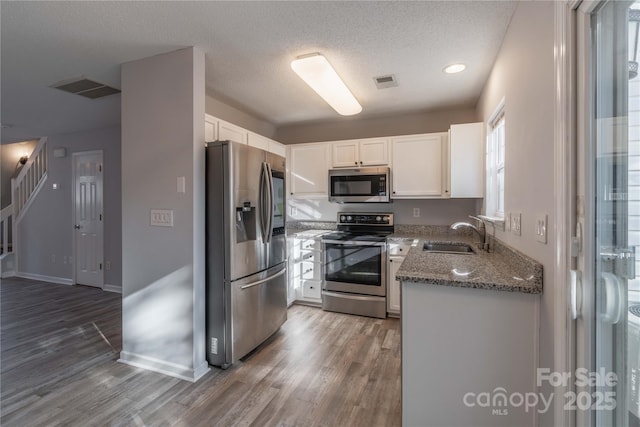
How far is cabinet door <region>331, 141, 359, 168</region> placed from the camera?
3670 millimetres

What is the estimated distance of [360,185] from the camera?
3.55m

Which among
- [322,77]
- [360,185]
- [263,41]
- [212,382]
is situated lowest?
[212,382]

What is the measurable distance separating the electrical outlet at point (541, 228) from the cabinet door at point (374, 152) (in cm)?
232

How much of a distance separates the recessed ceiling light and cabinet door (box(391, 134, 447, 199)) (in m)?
A: 0.89

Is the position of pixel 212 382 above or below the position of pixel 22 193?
below

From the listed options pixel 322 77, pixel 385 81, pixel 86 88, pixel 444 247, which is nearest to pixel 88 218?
pixel 86 88

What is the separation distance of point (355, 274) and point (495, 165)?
1.77 meters

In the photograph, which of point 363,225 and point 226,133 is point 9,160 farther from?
point 363,225

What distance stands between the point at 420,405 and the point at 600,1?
1.74 m

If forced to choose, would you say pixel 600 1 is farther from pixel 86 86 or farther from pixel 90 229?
pixel 90 229

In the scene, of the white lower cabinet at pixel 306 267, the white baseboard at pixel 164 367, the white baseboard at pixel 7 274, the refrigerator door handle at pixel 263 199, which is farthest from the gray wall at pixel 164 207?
the white baseboard at pixel 7 274

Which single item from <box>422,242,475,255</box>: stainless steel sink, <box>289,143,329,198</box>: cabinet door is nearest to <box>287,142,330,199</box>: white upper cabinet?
<box>289,143,329,198</box>: cabinet door

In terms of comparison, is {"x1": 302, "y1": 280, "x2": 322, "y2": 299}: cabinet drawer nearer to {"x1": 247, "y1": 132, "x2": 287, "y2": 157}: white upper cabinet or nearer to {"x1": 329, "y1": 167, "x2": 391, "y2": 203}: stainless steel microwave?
{"x1": 329, "y1": 167, "x2": 391, "y2": 203}: stainless steel microwave

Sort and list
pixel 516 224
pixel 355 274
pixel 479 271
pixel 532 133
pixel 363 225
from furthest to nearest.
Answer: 1. pixel 363 225
2. pixel 355 274
3. pixel 516 224
4. pixel 479 271
5. pixel 532 133
